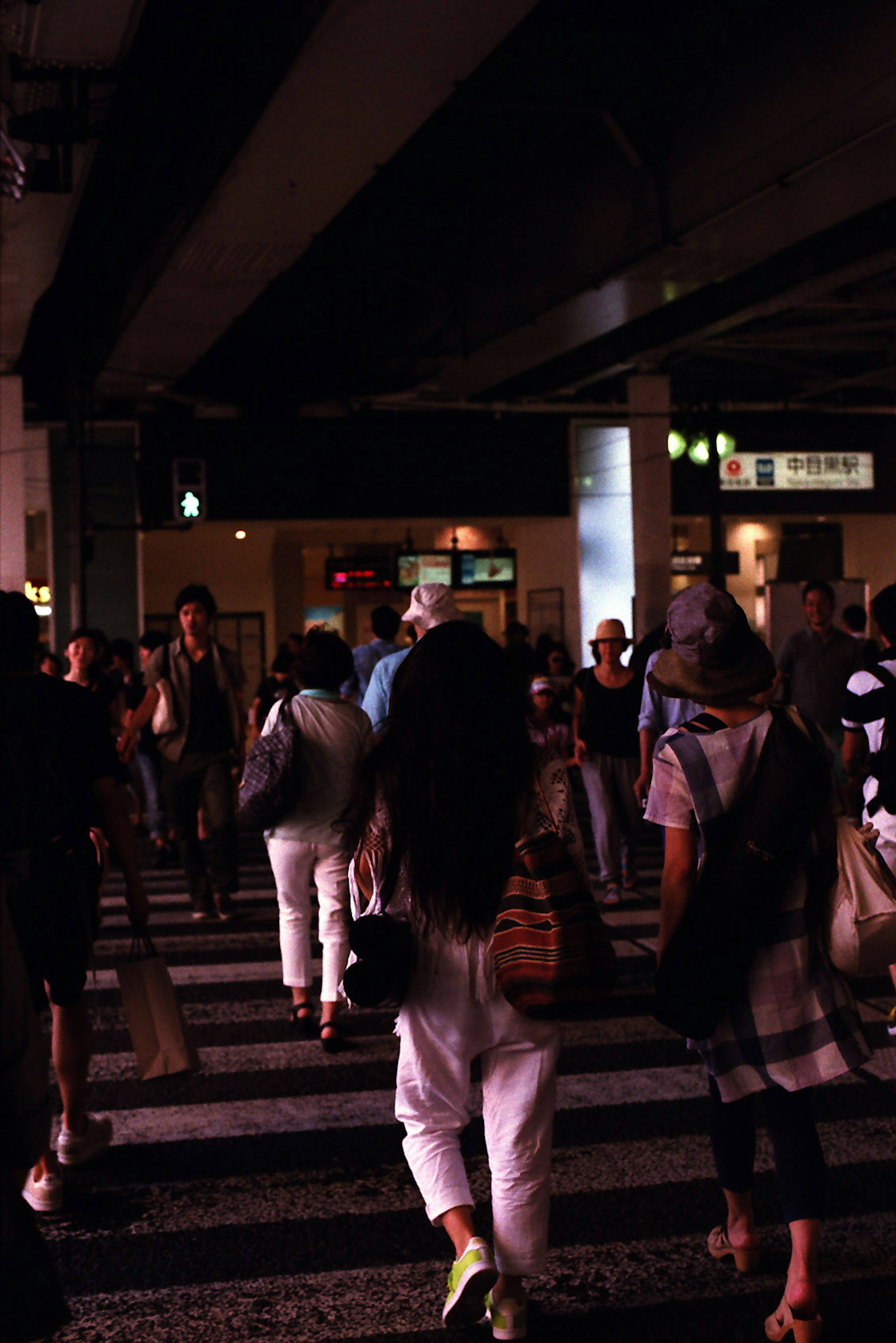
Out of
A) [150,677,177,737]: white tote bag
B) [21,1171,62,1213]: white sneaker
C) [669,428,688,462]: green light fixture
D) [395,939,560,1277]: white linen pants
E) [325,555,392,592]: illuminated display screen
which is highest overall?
[669,428,688,462]: green light fixture

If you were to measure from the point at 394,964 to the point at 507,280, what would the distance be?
12445 mm

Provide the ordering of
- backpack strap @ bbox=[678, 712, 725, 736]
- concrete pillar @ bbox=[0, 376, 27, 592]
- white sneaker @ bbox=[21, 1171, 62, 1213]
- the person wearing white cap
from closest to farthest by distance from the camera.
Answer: backpack strap @ bbox=[678, 712, 725, 736] → white sneaker @ bbox=[21, 1171, 62, 1213] → the person wearing white cap → concrete pillar @ bbox=[0, 376, 27, 592]

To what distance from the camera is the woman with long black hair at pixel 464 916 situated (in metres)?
3.46

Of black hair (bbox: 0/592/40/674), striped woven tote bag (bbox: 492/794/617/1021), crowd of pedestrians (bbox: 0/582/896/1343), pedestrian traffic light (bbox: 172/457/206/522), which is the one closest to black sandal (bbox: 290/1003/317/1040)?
crowd of pedestrians (bbox: 0/582/896/1343)

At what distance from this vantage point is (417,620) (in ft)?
22.9

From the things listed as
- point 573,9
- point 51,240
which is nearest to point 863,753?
point 573,9

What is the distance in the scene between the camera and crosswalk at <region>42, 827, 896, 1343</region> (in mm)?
3688

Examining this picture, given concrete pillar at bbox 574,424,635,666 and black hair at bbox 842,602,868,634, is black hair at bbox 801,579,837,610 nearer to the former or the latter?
black hair at bbox 842,602,868,634

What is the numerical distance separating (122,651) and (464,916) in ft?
39.1

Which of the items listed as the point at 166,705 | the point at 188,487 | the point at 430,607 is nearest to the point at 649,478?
the point at 188,487

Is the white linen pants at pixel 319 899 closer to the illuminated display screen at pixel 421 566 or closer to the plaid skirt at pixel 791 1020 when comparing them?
the plaid skirt at pixel 791 1020

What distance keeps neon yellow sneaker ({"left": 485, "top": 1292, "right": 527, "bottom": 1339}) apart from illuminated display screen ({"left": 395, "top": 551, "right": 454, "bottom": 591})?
20.7 metres

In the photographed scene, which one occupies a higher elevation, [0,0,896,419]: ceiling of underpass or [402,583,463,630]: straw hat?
[0,0,896,419]: ceiling of underpass

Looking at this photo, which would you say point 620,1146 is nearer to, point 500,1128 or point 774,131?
point 500,1128
